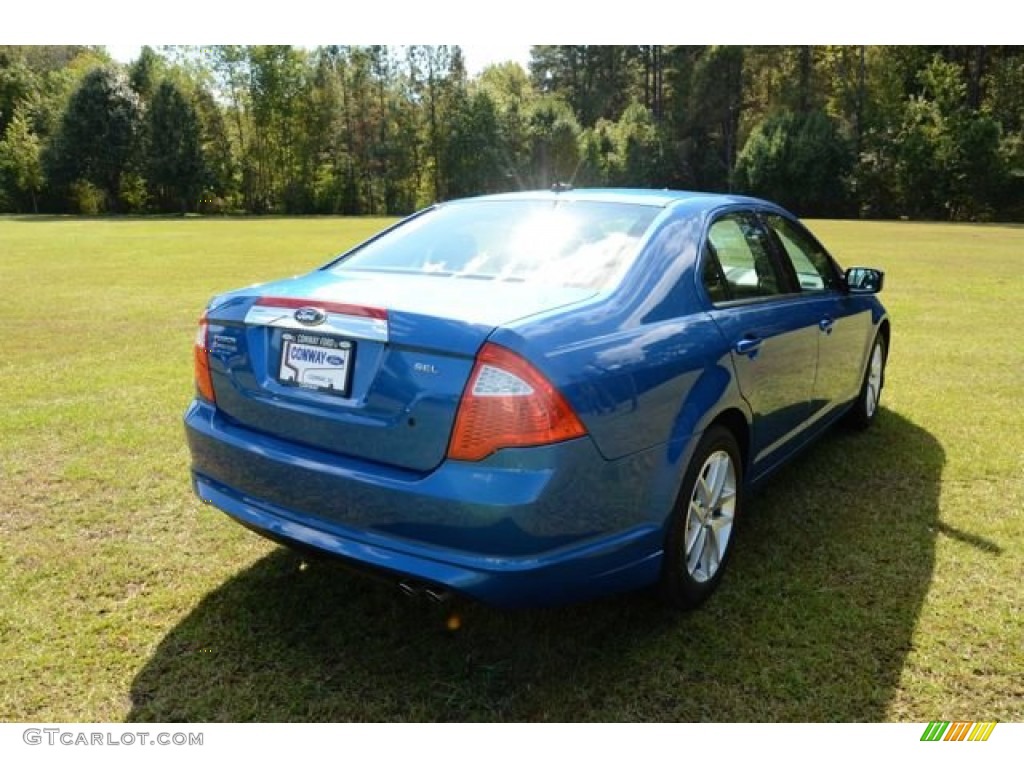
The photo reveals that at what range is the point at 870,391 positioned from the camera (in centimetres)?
569

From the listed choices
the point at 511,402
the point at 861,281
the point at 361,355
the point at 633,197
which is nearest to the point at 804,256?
the point at 861,281

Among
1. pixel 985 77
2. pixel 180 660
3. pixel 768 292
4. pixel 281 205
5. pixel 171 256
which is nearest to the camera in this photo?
pixel 180 660

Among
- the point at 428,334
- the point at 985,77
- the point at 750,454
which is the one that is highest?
the point at 985,77

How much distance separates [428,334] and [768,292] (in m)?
2.06

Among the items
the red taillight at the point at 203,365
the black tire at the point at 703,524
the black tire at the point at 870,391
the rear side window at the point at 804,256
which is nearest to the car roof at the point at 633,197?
the rear side window at the point at 804,256

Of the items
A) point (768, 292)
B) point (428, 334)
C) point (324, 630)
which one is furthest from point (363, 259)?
point (768, 292)

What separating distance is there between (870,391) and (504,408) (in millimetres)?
A: 4130

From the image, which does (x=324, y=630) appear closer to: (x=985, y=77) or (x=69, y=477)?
(x=69, y=477)

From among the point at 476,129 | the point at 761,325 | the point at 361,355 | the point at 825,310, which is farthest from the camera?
the point at 476,129

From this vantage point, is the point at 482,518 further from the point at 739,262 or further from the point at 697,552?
the point at 739,262

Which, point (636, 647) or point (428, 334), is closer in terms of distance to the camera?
point (428, 334)

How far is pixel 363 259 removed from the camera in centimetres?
368

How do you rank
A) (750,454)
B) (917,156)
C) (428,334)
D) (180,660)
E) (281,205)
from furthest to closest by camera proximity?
(281,205), (917,156), (750,454), (180,660), (428,334)

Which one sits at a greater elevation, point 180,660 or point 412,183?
point 412,183
